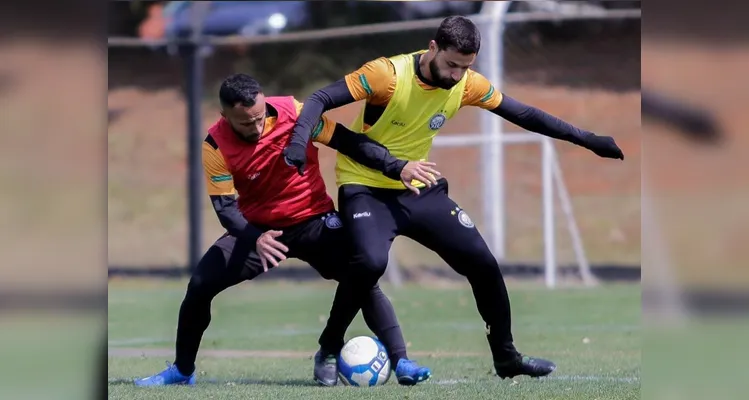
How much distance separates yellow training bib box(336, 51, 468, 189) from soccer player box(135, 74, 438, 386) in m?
0.22

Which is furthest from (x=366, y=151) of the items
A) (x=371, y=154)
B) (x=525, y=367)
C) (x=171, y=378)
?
(x=171, y=378)

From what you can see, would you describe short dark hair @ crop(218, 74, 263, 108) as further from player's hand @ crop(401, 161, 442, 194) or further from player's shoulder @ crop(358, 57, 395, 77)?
player's hand @ crop(401, 161, 442, 194)

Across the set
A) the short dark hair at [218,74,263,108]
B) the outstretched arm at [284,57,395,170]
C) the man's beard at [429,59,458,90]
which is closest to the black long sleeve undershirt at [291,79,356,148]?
the outstretched arm at [284,57,395,170]

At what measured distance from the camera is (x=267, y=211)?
6.93m

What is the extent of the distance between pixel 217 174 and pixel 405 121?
1.21 m

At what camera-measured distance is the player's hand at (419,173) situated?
6.31 meters

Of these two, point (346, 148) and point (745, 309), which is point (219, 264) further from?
point (745, 309)

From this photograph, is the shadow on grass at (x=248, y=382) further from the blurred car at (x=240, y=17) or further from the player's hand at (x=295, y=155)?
the blurred car at (x=240, y=17)

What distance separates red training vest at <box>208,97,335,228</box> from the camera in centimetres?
673

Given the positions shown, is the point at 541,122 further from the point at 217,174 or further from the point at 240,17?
the point at 240,17

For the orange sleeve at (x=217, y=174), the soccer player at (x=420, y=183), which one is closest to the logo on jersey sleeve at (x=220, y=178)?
the orange sleeve at (x=217, y=174)

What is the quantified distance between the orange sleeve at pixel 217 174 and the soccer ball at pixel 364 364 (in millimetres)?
1283

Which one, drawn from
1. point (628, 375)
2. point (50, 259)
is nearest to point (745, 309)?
point (50, 259)

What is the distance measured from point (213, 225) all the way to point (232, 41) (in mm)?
3517
